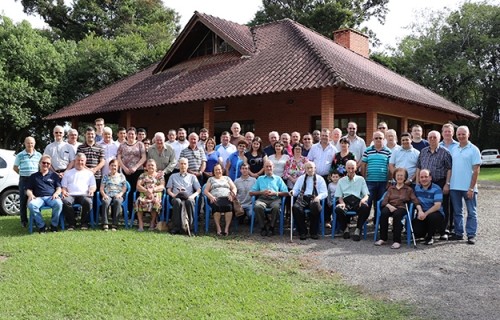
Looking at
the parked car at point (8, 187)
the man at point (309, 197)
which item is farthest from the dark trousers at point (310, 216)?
the parked car at point (8, 187)

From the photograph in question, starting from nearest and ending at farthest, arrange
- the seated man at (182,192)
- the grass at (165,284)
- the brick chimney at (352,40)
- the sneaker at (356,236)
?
the grass at (165,284)
the sneaker at (356,236)
the seated man at (182,192)
the brick chimney at (352,40)

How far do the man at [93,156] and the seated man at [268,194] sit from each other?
2.84 metres

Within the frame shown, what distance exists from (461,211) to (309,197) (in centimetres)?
241

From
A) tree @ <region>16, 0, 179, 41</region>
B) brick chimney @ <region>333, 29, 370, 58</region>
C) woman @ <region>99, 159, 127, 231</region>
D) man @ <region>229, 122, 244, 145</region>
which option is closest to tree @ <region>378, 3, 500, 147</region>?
brick chimney @ <region>333, 29, 370, 58</region>

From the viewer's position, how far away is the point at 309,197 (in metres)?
7.78

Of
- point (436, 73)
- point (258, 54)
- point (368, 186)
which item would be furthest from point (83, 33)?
point (368, 186)

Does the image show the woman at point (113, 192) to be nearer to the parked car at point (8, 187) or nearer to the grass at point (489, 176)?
the parked car at point (8, 187)

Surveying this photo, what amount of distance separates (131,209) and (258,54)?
835cm

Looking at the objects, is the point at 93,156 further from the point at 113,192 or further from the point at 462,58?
the point at 462,58

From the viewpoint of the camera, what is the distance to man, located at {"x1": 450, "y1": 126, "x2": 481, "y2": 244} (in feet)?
23.5

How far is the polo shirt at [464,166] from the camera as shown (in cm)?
717

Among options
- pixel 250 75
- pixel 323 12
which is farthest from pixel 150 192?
pixel 323 12

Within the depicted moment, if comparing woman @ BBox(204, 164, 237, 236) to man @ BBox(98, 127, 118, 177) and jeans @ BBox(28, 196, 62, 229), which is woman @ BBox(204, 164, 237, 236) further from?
jeans @ BBox(28, 196, 62, 229)

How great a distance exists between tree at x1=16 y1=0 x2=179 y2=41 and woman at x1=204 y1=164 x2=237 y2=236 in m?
29.8
